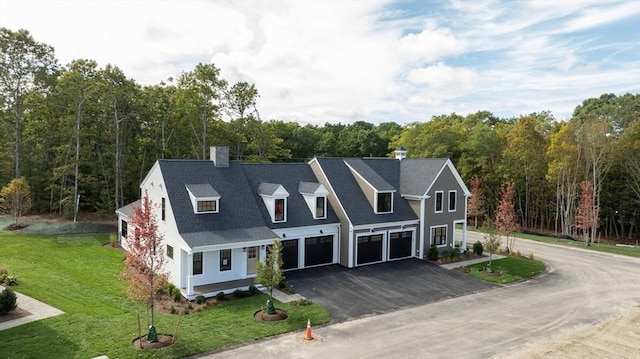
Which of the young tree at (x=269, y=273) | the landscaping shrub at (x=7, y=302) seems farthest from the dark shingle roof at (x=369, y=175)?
the landscaping shrub at (x=7, y=302)

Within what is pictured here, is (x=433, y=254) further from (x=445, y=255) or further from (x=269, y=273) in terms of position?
(x=269, y=273)

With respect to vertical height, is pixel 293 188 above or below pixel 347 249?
above

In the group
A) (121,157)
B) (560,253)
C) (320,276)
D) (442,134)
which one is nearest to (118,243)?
(121,157)

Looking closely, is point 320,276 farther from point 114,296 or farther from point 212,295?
point 114,296

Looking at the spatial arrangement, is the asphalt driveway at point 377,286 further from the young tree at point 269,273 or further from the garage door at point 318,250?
the young tree at point 269,273

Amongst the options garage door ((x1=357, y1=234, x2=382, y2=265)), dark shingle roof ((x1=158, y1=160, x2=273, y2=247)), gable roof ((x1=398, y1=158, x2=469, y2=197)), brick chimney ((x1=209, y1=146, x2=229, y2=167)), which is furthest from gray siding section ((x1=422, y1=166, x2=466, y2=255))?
brick chimney ((x1=209, y1=146, x2=229, y2=167))
